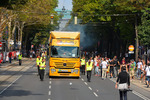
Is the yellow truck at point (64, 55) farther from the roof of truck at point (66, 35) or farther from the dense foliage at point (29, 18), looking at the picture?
the dense foliage at point (29, 18)

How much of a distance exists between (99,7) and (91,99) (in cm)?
4619

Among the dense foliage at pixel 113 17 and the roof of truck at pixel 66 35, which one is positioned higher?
the dense foliage at pixel 113 17

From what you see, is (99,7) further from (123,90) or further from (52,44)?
(123,90)

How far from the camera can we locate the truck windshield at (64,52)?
98.8 ft

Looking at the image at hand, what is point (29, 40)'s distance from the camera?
99.9 meters

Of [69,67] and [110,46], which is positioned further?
[110,46]

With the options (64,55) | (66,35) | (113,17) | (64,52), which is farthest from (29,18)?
(64,55)

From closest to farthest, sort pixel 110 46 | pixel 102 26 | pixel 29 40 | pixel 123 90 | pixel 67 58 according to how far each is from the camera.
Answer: pixel 123 90, pixel 67 58, pixel 102 26, pixel 110 46, pixel 29 40

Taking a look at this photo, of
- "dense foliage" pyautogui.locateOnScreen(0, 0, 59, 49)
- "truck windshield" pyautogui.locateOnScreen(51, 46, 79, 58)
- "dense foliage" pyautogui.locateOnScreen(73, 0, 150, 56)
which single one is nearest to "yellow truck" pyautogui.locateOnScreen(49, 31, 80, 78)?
"truck windshield" pyautogui.locateOnScreen(51, 46, 79, 58)

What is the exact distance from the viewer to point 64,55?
30125mm

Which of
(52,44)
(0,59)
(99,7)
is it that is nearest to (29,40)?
(99,7)

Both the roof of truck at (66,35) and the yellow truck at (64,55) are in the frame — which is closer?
the yellow truck at (64,55)

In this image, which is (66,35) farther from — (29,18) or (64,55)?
(29,18)

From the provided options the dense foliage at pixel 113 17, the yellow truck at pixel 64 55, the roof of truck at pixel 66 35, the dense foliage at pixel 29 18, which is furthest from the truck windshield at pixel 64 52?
the dense foliage at pixel 113 17
